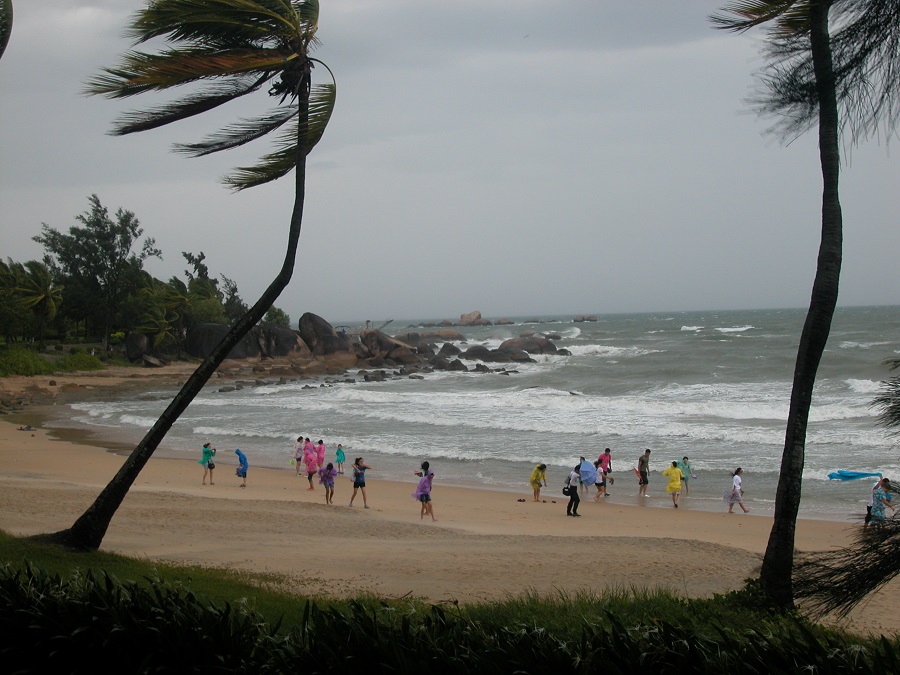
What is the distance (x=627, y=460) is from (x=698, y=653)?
64.7 feet

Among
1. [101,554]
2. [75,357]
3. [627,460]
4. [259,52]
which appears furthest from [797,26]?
[75,357]

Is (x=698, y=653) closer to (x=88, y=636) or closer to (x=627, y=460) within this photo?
(x=88, y=636)

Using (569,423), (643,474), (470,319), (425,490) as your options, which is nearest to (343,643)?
(425,490)

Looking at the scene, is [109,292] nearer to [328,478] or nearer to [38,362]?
[38,362]

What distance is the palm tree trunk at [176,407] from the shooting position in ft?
29.5

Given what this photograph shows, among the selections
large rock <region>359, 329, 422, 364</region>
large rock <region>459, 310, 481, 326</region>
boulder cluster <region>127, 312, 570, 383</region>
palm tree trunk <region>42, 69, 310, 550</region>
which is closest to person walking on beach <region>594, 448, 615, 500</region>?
palm tree trunk <region>42, 69, 310, 550</region>

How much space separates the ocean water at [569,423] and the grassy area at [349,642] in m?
8.99

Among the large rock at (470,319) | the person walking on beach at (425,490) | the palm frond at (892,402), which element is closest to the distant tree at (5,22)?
the palm frond at (892,402)

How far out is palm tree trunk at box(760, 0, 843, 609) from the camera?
21.0 feet

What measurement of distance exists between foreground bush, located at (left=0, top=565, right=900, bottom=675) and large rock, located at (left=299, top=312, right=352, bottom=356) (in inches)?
2253

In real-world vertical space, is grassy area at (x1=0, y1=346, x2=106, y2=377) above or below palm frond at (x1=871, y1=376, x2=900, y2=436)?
below

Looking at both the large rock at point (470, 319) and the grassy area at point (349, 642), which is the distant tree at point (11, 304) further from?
the large rock at point (470, 319)

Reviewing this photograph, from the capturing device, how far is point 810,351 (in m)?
6.55

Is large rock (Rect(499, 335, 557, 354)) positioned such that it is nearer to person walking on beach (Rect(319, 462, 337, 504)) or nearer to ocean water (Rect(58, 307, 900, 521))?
ocean water (Rect(58, 307, 900, 521))
